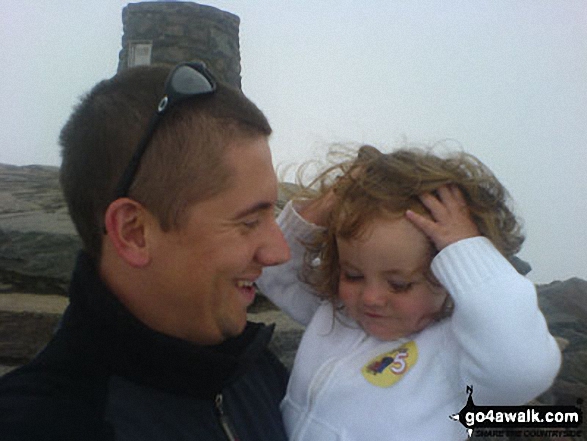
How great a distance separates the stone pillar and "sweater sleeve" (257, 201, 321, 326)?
9.70m

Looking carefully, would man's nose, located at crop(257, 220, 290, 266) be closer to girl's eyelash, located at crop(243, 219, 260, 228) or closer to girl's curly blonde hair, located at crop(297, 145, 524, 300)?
girl's eyelash, located at crop(243, 219, 260, 228)

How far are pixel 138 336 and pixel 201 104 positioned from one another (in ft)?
1.92

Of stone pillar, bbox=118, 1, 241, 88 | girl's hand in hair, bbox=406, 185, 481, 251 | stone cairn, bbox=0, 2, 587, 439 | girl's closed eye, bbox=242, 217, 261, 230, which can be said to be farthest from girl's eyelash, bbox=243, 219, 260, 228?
stone pillar, bbox=118, 1, 241, 88

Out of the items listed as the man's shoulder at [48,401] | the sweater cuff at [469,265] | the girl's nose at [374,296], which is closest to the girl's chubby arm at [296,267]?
the girl's nose at [374,296]

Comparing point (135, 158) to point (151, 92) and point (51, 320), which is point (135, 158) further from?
point (51, 320)

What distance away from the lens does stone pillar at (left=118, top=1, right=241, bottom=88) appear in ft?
38.4

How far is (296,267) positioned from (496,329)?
34.5 inches

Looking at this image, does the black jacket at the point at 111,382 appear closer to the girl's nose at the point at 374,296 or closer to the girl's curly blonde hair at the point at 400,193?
the girl's nose at the point at 374,296

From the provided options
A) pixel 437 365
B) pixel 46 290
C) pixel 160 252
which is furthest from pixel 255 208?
pixel 46 290

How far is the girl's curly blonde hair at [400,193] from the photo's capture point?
1.96 m

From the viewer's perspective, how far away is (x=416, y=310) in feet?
6.40

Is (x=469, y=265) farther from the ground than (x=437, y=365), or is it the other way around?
(x=469, y=265)

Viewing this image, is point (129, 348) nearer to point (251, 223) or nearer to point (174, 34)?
point (251, 223)
